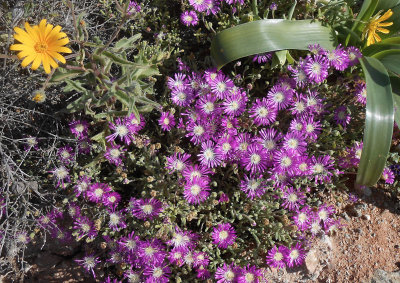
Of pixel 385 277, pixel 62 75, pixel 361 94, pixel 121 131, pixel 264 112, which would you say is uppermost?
pixel 62 75

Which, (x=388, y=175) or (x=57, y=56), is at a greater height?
→ (x=57, y=56)

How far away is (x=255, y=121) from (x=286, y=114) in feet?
0.99

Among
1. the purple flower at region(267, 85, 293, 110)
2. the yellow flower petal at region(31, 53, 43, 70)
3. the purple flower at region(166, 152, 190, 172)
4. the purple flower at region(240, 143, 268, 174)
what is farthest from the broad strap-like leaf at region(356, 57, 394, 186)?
the yellow flower petal at region(31, 53, 43, 70)

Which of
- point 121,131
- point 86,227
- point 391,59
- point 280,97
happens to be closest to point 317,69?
point 280,97

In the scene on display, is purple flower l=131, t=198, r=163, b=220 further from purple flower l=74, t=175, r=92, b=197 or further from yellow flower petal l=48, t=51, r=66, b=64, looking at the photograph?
yellow flower petal l=48, t=51, r=66, b=64

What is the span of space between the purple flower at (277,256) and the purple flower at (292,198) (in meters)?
0.30

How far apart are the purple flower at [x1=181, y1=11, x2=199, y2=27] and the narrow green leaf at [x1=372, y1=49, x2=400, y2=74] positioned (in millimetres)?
1409

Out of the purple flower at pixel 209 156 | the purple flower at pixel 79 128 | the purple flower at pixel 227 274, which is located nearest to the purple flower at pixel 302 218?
the purple flower at pixel 227 274

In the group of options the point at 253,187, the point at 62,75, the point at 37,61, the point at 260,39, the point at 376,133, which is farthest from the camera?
the point at 260,39

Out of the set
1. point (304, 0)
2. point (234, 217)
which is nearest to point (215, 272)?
point (234, 217)

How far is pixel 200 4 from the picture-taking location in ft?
9.61

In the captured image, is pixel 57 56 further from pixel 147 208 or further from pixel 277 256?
pixel 277 256

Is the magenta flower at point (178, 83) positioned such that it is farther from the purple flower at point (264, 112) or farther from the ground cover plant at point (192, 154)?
the purple flower at point (264, 112)

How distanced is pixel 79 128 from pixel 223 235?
4.11 ft
